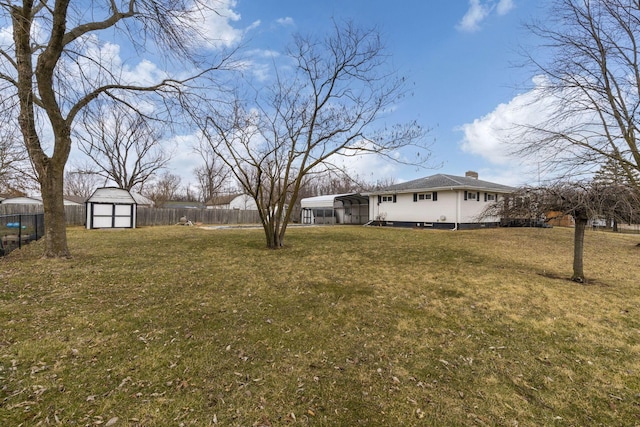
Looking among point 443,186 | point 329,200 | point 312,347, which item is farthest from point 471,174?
point 312,347

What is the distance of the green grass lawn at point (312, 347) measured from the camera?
7.60 ft

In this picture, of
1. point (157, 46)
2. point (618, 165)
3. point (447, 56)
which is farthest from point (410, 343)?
point (447, 56)

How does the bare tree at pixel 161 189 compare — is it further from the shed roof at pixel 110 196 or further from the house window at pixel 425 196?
the house window at pixel 425 196

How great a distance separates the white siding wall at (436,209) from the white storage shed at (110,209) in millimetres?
17966

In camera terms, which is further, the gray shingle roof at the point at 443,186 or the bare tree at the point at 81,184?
the bare tree at the point at 81,184

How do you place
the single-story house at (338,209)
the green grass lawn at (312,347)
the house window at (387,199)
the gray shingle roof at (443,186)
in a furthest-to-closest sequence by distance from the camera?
the single-story house at (338,209)
the house window at (387,199)
the gray shingle roof at (443,186)
the green grass lawn at (312,347)

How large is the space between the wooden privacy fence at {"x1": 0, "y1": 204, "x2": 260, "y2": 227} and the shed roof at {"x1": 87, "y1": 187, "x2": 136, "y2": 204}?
16.2ft

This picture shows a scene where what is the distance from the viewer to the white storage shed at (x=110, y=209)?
17688 millimetres

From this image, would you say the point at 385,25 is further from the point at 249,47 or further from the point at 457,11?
the point at 249,47

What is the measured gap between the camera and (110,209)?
18.3 meters

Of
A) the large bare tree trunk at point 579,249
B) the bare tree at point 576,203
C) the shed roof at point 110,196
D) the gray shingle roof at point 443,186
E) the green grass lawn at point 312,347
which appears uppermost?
the gray shingle roof at point 443,186

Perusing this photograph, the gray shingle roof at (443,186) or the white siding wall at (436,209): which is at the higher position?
the gray shingle roof at (443,186)

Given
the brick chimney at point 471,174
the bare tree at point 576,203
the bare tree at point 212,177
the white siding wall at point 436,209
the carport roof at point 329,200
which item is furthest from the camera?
the bare tree at point 212,177

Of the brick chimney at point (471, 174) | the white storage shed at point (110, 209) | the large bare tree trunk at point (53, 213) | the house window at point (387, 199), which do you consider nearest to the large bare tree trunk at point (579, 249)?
the large bare tree trunk at point (53, 213)
